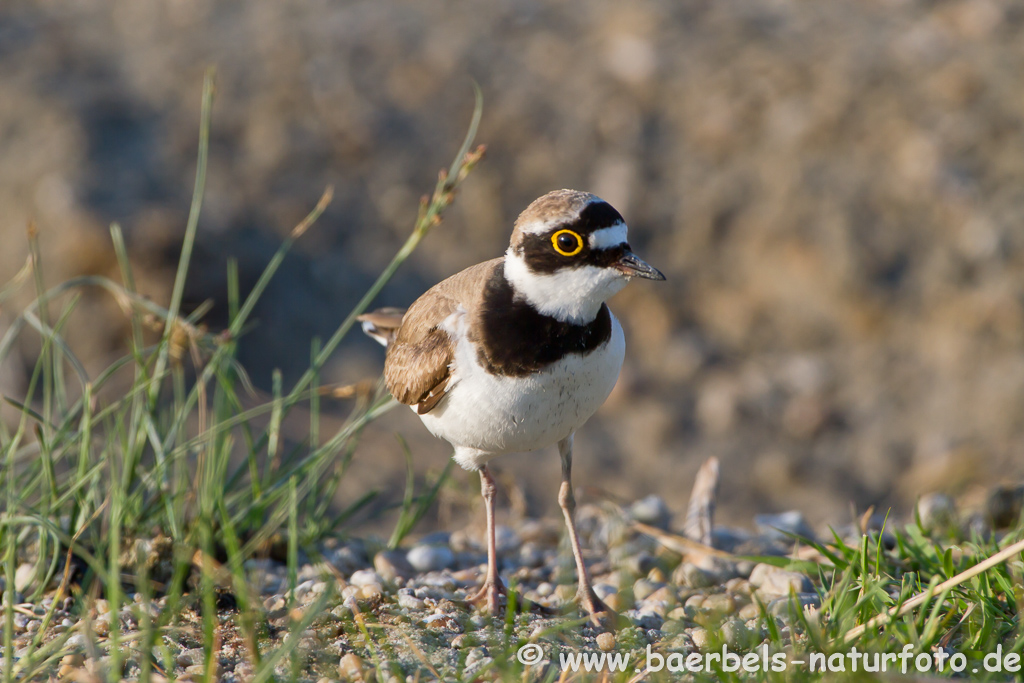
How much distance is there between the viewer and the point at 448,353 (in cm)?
346

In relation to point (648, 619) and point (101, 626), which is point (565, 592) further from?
point (101, 626)

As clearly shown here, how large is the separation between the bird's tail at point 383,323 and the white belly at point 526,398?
3.04 feet

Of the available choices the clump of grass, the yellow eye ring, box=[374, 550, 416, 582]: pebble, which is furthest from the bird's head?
box=[374, 550, 416, 582]: pebble

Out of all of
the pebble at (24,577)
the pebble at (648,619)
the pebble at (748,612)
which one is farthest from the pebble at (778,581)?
the pebble at (24,577)

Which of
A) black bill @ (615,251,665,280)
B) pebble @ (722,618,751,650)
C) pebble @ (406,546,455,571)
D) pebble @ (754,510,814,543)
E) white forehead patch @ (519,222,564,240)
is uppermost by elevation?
white forehead patch @ (519,222,564,240)

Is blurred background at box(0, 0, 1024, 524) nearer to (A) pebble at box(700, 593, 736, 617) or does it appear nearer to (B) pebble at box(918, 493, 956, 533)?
(B) pebble at box(918, 493, 956, 533)

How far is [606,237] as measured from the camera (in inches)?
125

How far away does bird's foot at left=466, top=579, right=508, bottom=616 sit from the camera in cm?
357

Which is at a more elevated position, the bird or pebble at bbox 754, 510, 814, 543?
the bird

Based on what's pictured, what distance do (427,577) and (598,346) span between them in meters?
1.40

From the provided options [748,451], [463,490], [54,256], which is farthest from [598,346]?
[54,256]

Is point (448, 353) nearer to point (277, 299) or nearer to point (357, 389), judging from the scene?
point (357, 389)

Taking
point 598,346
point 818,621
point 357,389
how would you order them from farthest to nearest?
point 357,389
point 598,346
point 818,621

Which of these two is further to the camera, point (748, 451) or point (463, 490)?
point (748, 451)
